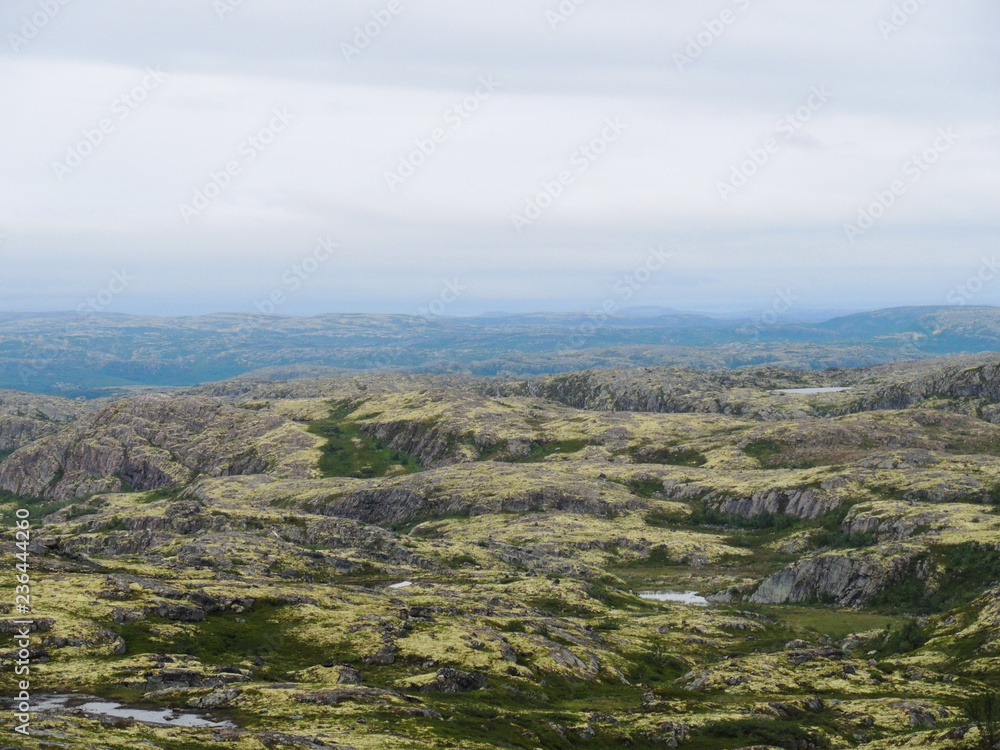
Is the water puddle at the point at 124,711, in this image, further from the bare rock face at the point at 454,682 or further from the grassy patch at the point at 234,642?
the bare rock face at the point at 454,682

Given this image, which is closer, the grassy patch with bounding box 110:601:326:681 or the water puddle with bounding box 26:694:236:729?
the water puddle with bounding box 26:694:236:729

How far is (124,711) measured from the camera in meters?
82.1

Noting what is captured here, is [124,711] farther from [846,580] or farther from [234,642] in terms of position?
[846,580]

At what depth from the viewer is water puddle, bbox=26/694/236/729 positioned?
78812 mm

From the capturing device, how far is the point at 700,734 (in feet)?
302

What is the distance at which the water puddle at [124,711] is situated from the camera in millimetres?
78812

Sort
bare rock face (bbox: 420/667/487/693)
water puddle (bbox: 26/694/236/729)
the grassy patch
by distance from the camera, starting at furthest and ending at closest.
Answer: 1. the grassy patch
2. bare rock face (bbox: 420/667/487/693)
3. water puddle (bbox: 26/694/236/729)

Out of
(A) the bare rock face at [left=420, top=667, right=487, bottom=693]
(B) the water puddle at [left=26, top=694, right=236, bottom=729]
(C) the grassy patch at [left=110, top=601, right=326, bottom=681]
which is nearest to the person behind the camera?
(B) the water puddle at [left=26, top=694, right=236, bottom=729]

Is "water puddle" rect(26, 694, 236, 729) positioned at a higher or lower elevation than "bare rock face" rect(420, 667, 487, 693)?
higher

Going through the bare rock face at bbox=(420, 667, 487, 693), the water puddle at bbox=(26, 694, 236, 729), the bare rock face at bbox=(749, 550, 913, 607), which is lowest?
the bare rock face at bbox=(749, 550, 913, 607)

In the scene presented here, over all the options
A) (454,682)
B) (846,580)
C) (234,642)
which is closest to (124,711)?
(234,642)

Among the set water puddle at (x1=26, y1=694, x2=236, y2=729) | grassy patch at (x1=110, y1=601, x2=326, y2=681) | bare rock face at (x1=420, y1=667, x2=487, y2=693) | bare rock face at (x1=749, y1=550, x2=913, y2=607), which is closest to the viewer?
water puddle at (x1=26, y1=694, x2=236, y2=729)

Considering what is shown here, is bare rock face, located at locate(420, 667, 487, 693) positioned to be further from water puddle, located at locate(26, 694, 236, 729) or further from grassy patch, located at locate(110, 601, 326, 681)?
water puddle, located at locate(26, 694, 236, 729)

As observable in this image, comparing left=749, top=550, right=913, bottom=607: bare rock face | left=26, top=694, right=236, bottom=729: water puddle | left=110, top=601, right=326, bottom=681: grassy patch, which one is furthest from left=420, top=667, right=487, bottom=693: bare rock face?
left=749, top=550, right=913, bottom=607: bare rock face
